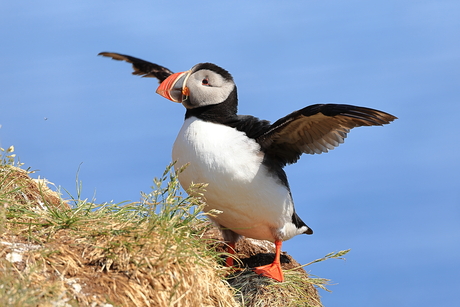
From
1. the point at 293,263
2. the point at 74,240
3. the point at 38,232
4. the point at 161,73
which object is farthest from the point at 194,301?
the point at 161,73

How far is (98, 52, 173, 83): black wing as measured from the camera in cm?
873

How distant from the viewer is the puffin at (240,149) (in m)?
6.40

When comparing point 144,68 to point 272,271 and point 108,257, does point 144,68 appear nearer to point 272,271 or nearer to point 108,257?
point 272,271

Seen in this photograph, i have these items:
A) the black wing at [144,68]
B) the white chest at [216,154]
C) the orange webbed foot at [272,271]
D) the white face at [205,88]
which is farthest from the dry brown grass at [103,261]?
the black wing at [144,68]

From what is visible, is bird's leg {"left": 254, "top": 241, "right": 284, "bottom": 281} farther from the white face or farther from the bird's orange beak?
the bird's orange beak

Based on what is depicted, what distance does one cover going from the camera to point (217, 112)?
6.86 m

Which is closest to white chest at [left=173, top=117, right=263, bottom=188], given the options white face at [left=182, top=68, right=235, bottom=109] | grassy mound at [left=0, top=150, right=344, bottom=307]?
white face at [left=182, top=68, right=235, bottom=109]

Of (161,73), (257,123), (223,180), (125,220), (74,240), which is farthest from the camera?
(161,73)

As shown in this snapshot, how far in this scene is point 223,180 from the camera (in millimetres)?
6379

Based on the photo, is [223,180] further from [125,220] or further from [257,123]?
[125,220]

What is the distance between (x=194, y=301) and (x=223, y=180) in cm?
197

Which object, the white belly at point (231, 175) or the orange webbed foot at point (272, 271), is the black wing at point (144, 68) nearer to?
the white belly at point (231, 175)

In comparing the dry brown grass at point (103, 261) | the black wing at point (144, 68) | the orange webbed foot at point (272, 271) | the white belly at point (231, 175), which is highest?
the black wing at point (144, 68)

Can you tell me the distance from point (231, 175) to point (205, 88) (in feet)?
4.01
